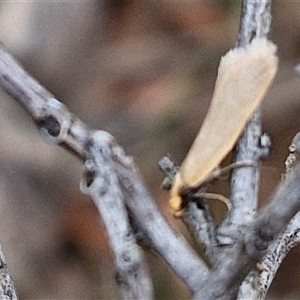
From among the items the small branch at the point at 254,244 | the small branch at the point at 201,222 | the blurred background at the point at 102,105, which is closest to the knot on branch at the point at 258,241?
the small branch at the point at 254,244

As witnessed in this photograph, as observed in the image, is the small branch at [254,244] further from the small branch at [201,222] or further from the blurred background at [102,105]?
the blurred background at [102,105]

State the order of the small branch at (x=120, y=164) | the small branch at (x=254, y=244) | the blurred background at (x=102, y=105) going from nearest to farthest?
the small branch at (x=254, y=244) → the small branch at (x=120, y=164) → the blurred background at (x=102, y=105)

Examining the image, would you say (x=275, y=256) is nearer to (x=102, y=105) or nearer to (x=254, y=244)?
(x=254, y=244)

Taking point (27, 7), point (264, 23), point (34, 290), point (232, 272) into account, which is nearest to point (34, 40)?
point (27, 7)

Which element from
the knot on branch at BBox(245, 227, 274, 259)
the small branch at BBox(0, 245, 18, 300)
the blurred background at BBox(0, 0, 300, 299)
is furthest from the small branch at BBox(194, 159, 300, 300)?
the blurred background at BBox(0, 0, 300, 299)

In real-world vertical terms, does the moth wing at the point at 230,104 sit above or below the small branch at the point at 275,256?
above

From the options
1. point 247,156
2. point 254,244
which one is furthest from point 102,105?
point 254,244

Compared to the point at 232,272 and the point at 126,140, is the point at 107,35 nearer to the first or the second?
the point at 126,140

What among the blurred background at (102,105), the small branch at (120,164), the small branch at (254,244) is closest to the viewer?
the small branch at (254,244)
